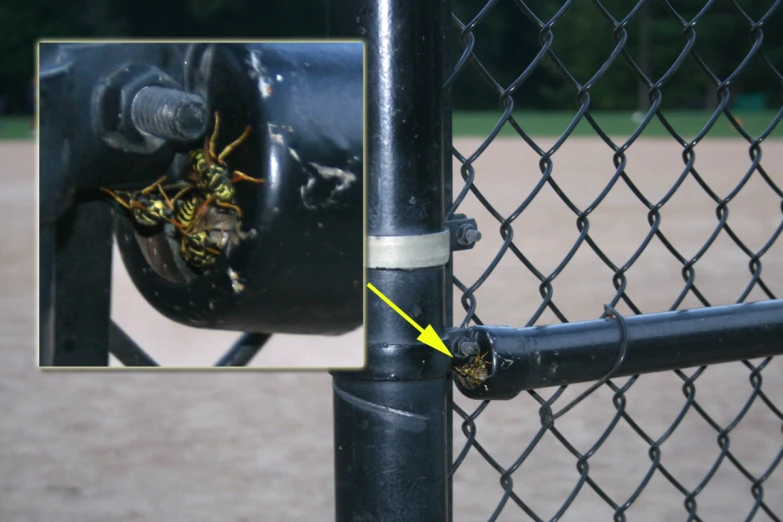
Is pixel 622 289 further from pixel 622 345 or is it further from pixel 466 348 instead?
pixel 466 348

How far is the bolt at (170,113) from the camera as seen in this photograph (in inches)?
25.5

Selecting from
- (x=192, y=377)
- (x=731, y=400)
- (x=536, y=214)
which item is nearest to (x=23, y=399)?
(x=192, y=377)

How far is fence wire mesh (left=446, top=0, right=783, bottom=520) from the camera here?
1036 mm

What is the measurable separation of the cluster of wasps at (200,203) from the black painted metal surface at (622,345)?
0.22 m

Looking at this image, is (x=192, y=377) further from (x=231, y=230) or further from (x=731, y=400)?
(x=231, y=230)

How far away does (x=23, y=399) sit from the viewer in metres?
3.84

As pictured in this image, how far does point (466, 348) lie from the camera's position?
828 millimetres

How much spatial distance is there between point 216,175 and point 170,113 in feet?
0.16

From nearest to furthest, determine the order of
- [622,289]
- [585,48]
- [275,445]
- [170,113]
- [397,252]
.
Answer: [170,113] < [397,252] < [622,289] < [275,445] < [585,48]

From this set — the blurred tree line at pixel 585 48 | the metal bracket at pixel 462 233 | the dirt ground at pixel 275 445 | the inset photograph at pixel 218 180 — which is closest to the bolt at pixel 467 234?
the metal bracket at pixel 462 233

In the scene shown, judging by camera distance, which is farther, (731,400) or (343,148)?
(731,400)

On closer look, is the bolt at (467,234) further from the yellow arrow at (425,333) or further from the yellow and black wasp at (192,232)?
the yellow and black wasp at (192,232)

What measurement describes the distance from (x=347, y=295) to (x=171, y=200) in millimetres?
142

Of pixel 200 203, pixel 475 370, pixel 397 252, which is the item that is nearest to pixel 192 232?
pixel 200 203
